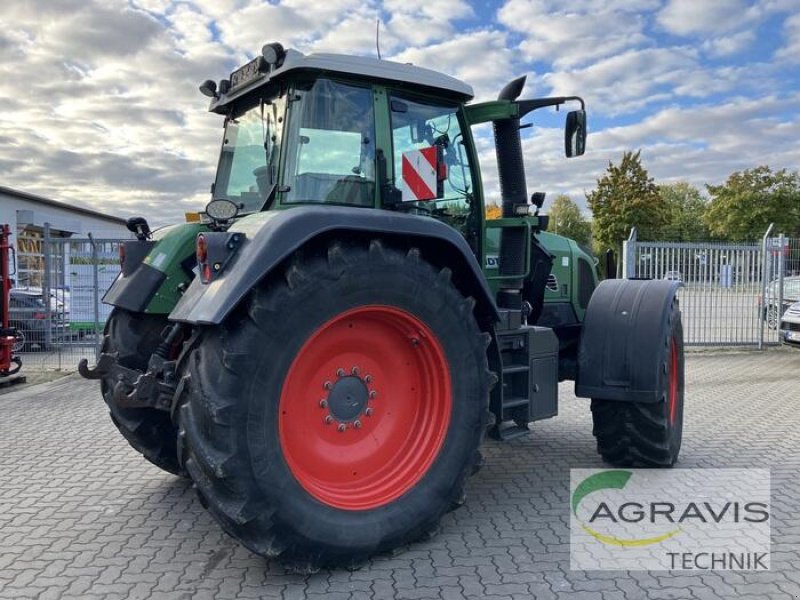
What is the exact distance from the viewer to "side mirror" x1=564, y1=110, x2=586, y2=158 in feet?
Answer: 15.7

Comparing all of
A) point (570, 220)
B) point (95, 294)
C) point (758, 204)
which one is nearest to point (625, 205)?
point (758, 204)

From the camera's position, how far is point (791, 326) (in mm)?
11406

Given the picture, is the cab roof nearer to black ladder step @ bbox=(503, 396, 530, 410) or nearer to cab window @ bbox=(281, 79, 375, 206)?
cab window @ bbox=(281, 79, 375, 206)

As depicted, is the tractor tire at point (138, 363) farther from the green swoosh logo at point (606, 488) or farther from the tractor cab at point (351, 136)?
the green swoosh logo at point (606, 488)

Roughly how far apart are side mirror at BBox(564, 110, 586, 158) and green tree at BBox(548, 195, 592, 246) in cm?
5090

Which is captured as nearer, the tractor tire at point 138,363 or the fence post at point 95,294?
the tractor tire at point 138,363

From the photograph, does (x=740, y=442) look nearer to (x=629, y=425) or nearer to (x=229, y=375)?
(x=629, y=425)

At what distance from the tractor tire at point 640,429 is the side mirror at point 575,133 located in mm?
1439

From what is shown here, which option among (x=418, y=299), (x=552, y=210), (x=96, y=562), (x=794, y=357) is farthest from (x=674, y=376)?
(x=552, y=210)

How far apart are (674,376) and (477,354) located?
2.51 meters

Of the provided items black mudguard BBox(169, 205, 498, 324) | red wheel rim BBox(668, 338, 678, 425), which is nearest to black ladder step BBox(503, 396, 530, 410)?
black mudguard BBox(169, 205, 498, 324)

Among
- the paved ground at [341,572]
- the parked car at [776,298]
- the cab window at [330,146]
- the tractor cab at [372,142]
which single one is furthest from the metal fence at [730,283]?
the cab window at [330,146]

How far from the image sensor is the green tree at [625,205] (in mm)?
37406

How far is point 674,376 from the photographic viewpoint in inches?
216
